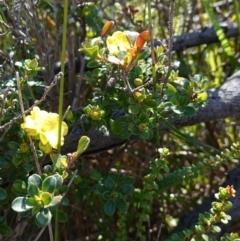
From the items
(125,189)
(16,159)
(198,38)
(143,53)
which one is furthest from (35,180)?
(198,38)

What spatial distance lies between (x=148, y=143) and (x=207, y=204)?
0.31 meters

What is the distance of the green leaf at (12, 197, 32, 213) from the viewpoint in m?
0.99

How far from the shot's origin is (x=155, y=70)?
1.25 meters

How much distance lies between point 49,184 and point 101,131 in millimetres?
242

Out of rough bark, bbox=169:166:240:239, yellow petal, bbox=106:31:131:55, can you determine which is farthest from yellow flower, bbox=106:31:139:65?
rough bark, bbox=169:166:240:239

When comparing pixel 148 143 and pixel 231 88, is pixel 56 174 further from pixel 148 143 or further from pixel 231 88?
pixel 148 143

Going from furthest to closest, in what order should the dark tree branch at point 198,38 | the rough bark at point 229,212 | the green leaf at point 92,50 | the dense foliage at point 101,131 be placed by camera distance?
the dark tree branch at point 198,38, the rough bark at point 229,212, the green leaf at point 92,50, the dense foliage at point 101,131

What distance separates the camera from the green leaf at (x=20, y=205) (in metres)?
0.99

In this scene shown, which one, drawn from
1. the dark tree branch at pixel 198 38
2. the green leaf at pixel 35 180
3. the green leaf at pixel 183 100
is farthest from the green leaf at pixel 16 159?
the dark tree branch at pixel 198 38

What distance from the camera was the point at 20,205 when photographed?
100cm

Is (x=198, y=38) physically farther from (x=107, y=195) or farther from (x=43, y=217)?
(x=43, y=217)

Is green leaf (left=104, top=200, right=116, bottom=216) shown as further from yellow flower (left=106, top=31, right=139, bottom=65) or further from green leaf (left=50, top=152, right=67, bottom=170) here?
yellow flower (left=106, top=31, right=139, bottom=65)

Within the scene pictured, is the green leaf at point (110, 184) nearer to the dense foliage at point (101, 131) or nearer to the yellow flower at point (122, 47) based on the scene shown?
the dense foliage at point (101, 131)

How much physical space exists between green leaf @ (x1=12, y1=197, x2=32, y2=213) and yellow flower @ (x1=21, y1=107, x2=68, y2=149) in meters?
0.12
